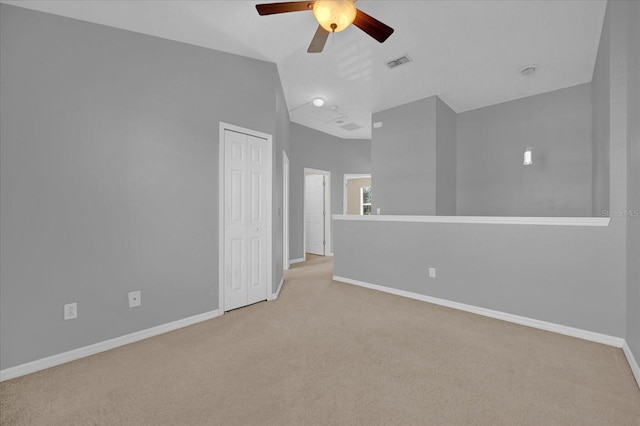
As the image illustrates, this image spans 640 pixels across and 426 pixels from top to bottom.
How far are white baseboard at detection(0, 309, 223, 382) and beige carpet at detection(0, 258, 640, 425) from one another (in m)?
0.07

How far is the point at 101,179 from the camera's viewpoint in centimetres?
228

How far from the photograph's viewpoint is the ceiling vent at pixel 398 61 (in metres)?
3.31

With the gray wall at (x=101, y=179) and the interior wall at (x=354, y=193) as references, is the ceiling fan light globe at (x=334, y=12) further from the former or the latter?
the interior wall at (x=354, y=193)

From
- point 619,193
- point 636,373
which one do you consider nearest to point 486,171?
point 619,193

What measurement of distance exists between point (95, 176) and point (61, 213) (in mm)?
358

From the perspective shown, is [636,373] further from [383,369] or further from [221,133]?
[221,133]

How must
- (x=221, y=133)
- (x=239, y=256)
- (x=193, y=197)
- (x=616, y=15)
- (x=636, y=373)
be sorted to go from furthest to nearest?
1. (x=239, y=256)
2. (x=221, y=133)
3. (x=193, y=197)
4. (x=616, y=15)
5. (x=636, y=373)

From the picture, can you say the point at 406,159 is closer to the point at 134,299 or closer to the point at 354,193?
the point at 134,299

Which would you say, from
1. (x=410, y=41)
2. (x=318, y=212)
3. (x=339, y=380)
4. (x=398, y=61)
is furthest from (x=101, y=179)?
(x=318, y=212)

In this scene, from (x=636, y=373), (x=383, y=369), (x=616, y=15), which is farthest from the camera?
(x=616, y=15)

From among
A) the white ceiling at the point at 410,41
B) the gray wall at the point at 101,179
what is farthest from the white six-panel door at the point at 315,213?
the gray wall at the point at 101,179

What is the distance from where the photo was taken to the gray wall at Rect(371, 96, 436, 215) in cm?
436

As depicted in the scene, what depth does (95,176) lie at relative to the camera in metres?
2.25

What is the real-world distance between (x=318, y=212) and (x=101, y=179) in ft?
16.2
